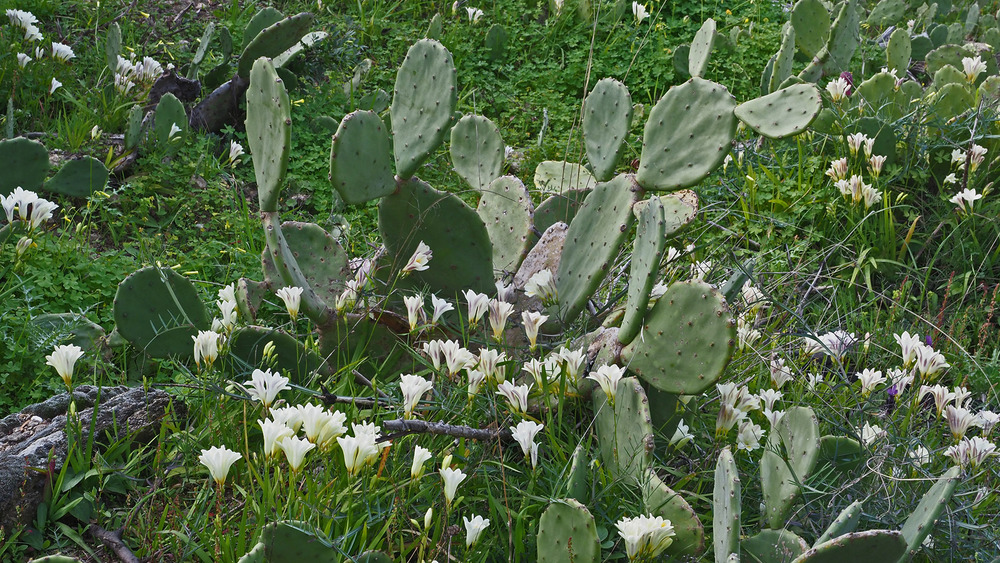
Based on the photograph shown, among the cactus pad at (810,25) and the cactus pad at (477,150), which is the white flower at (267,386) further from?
the cactus pad at (810,25)

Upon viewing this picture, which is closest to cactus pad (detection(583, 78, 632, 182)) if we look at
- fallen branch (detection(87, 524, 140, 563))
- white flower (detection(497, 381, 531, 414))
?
white flower (detection(497, 381, 531, 414))

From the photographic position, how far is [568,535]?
→ 1.90 metres

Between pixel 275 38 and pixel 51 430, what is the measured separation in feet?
8.95

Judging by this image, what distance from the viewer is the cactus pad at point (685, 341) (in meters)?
2.21

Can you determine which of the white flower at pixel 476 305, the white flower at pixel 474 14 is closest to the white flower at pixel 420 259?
the white flower at pixel 476 305

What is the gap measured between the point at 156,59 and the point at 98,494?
3.40 meters

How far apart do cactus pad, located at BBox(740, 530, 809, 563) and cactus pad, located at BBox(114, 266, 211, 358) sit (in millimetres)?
1744

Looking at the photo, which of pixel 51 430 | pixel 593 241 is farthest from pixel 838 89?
pixel 51 430

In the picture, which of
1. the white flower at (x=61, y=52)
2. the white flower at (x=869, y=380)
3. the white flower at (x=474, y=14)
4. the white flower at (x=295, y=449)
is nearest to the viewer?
Result: the white flower at (x=295, y=449)

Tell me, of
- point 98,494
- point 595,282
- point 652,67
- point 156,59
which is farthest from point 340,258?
point 652,67

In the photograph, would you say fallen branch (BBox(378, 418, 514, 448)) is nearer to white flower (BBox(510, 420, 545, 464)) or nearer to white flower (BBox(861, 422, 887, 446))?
white flower (BBox(510, 420, 545, 464))

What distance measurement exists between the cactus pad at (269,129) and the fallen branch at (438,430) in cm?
77

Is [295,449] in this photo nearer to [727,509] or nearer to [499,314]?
[499,314]

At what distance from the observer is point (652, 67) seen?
5.43m
